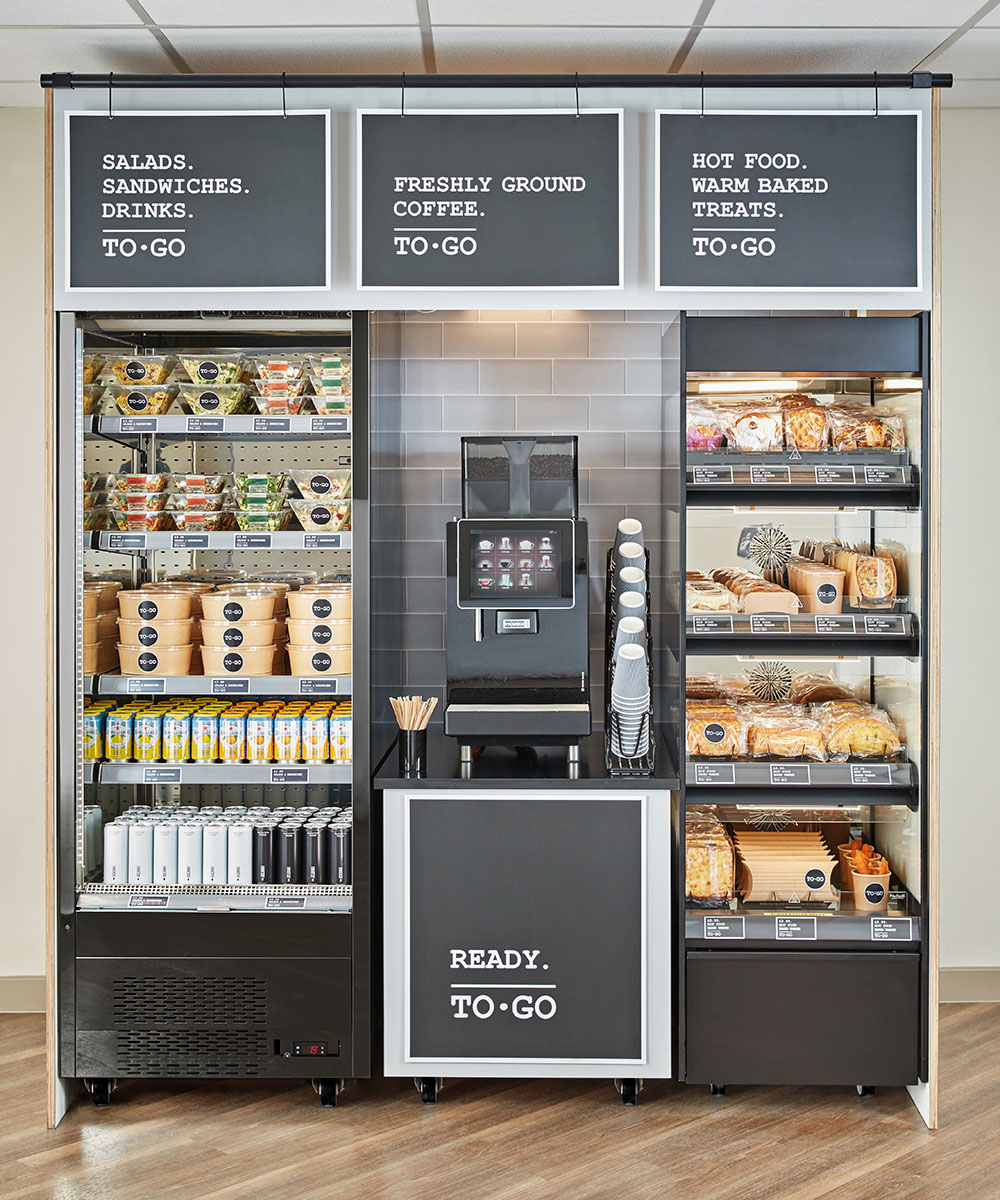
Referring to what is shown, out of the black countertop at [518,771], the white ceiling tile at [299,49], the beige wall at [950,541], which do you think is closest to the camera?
the white ceiling tile at [299,49]

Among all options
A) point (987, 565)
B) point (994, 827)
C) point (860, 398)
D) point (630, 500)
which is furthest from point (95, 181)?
point (994, 827)

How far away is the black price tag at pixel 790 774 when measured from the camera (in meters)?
3.18

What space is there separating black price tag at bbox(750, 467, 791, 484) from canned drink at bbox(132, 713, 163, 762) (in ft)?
6.33

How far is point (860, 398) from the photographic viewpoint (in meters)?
3.27

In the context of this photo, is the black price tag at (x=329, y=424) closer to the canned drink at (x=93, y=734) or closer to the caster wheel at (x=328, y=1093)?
the canned drink at (x=93, y=734)

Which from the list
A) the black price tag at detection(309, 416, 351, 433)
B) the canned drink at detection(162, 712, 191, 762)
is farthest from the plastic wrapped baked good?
the canned drink at detection(162, 712, 191, 762)

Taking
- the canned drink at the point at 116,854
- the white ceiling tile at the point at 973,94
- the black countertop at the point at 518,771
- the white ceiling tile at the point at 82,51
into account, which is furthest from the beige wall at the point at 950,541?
the black countertop at the point at 518,771

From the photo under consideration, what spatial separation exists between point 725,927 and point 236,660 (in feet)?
5.47

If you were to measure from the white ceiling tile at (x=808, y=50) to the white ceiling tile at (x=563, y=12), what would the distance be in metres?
0.17

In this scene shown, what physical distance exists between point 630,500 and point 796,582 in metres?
0.79

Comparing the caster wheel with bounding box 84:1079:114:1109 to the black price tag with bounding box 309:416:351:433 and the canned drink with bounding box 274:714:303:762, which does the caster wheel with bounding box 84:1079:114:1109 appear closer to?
the canned drink with bounding box 274:714:303:762

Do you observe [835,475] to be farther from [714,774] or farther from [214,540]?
[214,540]

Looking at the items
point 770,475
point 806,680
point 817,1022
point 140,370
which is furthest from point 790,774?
point 140,370

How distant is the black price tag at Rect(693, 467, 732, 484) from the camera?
3.18m
